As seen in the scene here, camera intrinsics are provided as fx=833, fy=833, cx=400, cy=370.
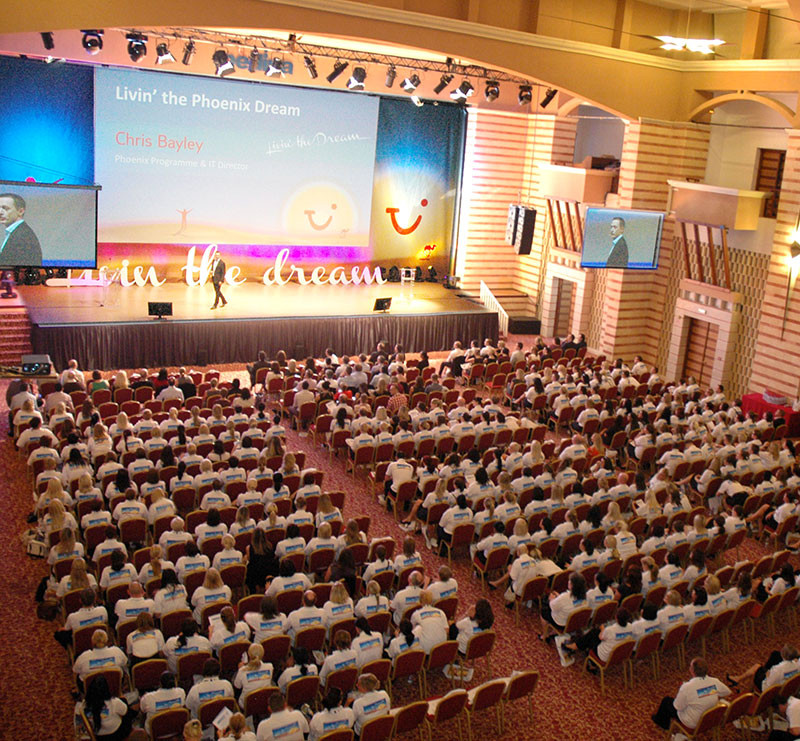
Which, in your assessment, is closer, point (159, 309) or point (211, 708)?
point (211, 708)

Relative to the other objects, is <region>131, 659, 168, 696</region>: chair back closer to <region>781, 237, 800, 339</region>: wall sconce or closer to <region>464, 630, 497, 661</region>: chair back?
<region>464, 630, 497, 661</region>: chair back

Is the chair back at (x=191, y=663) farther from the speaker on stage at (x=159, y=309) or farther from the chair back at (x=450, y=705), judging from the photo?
the speaker on stage at (x=159, y=309)

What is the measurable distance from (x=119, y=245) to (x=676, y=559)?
16914 millimetres

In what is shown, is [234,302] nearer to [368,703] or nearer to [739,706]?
[368,703]

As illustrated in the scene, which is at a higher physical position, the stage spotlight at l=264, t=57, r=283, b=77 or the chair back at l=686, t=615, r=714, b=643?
the stage spotlight at l=264, t=57, r=283, b=77

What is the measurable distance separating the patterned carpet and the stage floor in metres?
8.37

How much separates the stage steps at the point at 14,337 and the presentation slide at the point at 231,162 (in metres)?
4.48

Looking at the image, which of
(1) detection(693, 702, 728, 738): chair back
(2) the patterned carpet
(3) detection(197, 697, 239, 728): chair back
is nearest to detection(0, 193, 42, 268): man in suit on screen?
(2) the patterned carpet

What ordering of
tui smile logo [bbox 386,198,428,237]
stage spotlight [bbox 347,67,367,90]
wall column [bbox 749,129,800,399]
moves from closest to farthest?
wall column [bbox 749,129,800,399] < stage spotlight [bbox 347,67,367,90] < tui smile logo [bbox 386,198,428,237]

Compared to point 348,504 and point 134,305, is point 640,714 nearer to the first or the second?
point 348,504

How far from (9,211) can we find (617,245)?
42.5ft

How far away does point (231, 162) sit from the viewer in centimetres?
2216

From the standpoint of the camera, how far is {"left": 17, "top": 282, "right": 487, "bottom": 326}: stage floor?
18078mm

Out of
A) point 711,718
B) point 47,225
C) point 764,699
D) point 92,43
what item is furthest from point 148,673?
point 92,43
